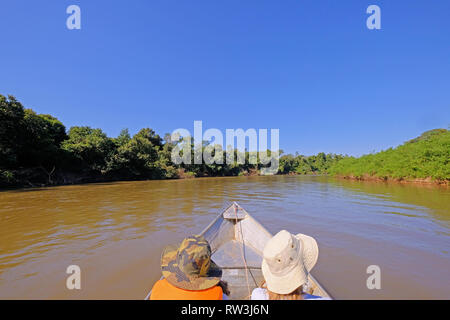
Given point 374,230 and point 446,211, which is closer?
point 374,230

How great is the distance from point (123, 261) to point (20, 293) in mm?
1081

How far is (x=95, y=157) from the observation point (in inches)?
857

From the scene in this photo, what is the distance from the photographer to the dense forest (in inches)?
546

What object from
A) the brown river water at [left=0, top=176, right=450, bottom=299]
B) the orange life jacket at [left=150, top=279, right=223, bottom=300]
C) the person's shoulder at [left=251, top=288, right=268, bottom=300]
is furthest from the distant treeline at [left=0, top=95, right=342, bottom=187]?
the person's shoulder at [left=251, top=288, right=268, bottom=300]

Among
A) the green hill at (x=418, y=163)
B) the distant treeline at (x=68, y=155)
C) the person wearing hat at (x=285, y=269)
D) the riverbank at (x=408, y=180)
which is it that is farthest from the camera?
the distant treeline at (x=68, y=155)

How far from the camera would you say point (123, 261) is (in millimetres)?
2982

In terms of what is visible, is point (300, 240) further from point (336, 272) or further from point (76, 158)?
point (76, 158)

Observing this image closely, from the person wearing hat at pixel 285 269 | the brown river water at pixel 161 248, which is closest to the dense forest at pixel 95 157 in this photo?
the brown river water at pixel 161 248

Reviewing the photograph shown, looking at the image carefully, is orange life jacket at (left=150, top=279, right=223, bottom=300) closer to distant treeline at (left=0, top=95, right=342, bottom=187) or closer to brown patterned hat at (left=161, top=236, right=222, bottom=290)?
brown patterned hat at (left=161, top=236, right=222, bottom=290)

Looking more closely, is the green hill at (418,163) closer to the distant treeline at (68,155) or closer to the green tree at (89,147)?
the distant treeline at (68,155)

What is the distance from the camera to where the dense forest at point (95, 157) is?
13.9 metres

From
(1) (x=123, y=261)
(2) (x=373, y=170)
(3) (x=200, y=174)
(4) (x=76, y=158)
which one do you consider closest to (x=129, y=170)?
(4) (x=76, y=158)

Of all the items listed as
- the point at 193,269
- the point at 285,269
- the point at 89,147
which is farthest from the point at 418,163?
the point at 89,147

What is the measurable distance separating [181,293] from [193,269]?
0.16 meters
